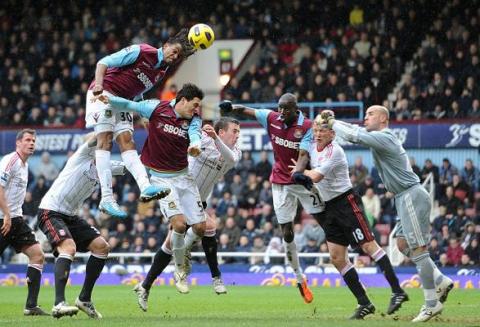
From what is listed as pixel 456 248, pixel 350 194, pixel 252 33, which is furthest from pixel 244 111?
pixel 252 33

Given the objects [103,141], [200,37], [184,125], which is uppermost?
[200,37]

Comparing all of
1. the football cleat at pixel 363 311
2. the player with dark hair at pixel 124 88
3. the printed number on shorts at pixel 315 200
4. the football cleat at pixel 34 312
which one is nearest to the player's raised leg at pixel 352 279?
the football cleat at pixel 363 311

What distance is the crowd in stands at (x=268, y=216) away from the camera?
80.2 ft

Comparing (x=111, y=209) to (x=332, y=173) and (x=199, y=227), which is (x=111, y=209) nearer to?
(x=199, y=227)

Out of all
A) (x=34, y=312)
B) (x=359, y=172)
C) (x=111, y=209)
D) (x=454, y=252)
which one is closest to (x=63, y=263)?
(x=111, y=209)

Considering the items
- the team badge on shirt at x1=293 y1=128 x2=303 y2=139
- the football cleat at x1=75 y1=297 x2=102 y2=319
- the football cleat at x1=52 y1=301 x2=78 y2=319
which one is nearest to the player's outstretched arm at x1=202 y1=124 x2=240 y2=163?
the team badge on shirt at x1=293 y1=128 x2=303 y2=139

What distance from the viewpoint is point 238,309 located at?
15.5 meters

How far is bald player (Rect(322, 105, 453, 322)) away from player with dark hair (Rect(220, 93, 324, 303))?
186cm

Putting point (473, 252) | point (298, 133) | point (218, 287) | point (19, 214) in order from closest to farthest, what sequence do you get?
point (19, 214)
point (298, 133)
point (218, 287)
point (473, 252)

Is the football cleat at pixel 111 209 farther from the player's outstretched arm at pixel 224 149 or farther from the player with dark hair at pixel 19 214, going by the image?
the player's outstretched arm at pixel 224 149

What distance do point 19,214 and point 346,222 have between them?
474 cm

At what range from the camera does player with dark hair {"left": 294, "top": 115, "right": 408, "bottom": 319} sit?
1367 cm

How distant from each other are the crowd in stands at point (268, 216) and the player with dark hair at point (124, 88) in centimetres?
1150

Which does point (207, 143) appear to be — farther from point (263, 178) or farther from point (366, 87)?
point (366, 87)
